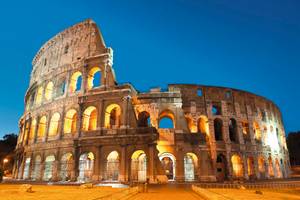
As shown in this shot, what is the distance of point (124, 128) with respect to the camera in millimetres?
19922

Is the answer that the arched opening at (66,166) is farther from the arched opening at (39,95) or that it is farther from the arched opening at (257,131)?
the arched opening at (257,131)

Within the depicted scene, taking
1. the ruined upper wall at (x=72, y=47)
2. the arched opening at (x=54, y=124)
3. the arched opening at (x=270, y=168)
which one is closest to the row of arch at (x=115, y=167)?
the arched opening at (x=270, y=168)

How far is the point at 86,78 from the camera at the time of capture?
23.3 metres

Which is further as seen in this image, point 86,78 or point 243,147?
point 243,147

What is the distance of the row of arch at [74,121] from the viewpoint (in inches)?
874

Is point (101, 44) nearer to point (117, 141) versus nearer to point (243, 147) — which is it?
point (117, 141)

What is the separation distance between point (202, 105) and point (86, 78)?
13.5 m

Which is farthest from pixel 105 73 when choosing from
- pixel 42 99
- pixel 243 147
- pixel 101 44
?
pixel 243 147

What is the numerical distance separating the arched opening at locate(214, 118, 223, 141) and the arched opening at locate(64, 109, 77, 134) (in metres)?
16.7

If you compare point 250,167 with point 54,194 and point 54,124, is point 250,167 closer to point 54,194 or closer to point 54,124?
point 54,124

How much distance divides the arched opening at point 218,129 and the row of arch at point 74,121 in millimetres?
12184

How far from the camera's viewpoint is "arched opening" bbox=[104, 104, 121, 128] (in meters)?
21.5

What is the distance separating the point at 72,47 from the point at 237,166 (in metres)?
24.1

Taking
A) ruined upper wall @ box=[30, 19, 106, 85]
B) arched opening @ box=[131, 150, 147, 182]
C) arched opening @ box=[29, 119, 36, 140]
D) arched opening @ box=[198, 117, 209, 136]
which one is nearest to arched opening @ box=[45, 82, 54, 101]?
ruined upper wall @ box=[30, 19, 106, 85]
